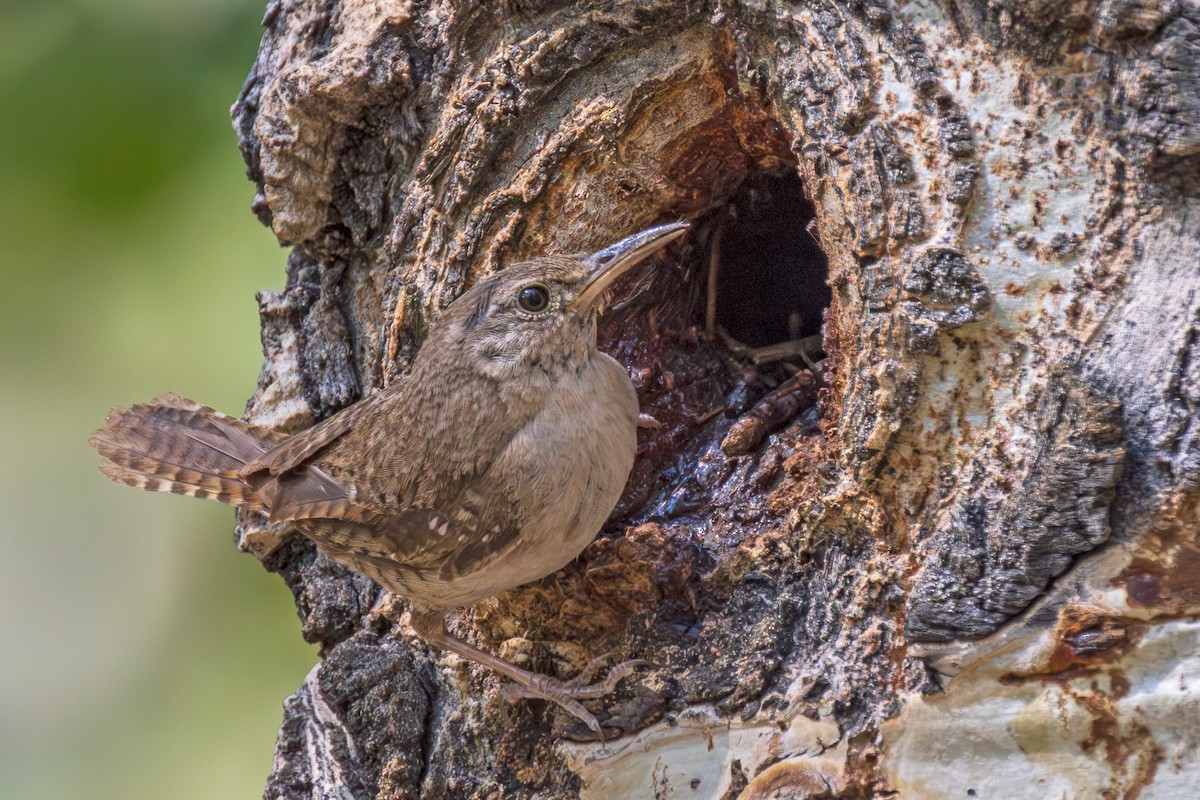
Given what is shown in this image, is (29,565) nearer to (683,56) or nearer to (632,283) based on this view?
(632,283)

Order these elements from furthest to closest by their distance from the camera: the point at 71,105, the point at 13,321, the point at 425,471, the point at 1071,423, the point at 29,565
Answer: the point at 29,565 < the point at 13,321 < the point at 71,105 < the point at 425,471 < the point at 1071,423

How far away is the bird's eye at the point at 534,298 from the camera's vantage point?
2633 mm

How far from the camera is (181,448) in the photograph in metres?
3.08

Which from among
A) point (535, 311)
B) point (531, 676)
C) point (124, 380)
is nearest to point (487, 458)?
point (535, 311)

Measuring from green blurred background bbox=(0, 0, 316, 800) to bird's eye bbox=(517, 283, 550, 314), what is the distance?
1.82 meters

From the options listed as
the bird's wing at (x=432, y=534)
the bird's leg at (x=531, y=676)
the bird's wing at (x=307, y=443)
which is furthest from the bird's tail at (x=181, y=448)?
the bird's leg at (x=531, y=676)

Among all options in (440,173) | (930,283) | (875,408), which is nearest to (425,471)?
(440,173)

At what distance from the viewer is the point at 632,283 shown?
3.22 m

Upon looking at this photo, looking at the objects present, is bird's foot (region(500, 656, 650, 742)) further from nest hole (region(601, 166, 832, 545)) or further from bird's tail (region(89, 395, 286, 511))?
bird's tail (region(89, 395, 286, 511))

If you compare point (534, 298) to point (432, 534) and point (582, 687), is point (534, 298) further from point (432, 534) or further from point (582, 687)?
point (582, 687)

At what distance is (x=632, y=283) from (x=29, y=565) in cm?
319

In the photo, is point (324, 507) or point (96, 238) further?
point (96, 238)

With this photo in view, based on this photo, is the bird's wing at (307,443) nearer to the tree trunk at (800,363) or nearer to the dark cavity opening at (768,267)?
the tree trunk at (800,363)

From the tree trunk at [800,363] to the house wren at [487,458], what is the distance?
0.24 m
